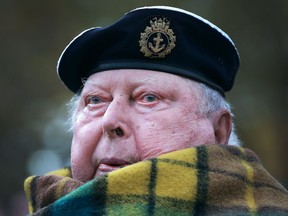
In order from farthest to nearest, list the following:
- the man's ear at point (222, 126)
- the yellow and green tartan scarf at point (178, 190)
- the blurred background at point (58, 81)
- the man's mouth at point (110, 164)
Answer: the blurred background at point (58, 81)
the man's ear at point (222, 126)
the man's mouth at point (110, 164)
the yellow and green tartan scarf at point (178, 190)

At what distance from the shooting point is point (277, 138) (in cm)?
1008

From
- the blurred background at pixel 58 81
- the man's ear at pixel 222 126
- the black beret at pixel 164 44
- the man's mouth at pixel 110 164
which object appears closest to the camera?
the man's mouth at pixel 110 164

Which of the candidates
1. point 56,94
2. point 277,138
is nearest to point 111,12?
point 56,94

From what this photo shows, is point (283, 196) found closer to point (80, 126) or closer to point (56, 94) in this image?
point (80, 126)

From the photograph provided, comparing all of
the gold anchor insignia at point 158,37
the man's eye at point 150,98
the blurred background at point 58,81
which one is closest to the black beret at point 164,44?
the gold anchor insignia at point 158,37

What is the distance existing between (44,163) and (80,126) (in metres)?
11.4

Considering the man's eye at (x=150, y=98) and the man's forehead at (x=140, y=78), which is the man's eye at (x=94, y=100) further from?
the man's eye at (x=150, y=98)

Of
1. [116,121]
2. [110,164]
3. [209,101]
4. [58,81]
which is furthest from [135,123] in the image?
[58,81]

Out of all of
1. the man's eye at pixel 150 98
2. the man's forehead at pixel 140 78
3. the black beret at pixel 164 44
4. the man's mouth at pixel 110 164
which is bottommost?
the man's mouth at pixel 110 164

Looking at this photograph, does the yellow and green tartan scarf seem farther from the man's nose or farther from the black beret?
the black beret

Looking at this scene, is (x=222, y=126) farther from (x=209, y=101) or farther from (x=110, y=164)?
(x=110, y=164)

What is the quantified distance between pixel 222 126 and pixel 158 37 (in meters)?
0.49

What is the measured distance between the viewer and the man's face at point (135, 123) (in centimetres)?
302

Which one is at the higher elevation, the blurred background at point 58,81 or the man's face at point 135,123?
the man's face at point 135,123
